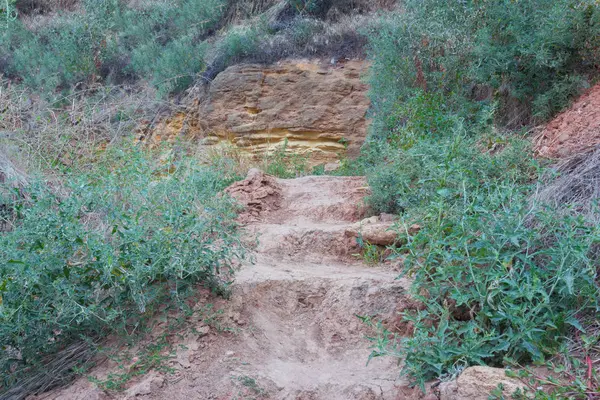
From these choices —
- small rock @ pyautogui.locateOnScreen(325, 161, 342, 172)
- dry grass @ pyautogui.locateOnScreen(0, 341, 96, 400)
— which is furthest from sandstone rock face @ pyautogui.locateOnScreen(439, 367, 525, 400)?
small rock @ pyautogui.locateOnScreen(325, 161, 342, 172)

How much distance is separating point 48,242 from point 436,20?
462 centimetres

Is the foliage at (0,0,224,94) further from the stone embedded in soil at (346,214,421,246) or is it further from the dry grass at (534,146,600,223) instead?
the dry grass at (534,146,600,223)

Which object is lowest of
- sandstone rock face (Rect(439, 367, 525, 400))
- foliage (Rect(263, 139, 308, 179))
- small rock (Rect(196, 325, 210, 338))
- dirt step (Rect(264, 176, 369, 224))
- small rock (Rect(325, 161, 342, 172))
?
small rock (Rect(325, 161, 342, 172))

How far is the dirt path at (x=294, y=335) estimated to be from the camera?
306cm

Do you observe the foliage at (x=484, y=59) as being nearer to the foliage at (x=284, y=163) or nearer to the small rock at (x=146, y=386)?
the foliage at (x=284, y=163)

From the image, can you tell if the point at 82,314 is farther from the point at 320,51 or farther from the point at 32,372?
the point at 320,51

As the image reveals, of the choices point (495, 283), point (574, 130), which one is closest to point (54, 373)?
point (495, 283)

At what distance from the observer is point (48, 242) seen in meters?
3.14

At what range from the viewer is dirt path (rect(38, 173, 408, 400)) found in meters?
A: 3.06

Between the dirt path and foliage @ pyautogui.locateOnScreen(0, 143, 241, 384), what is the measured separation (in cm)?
33

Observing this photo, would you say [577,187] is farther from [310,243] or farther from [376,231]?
[310,243]

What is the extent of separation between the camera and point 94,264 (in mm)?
3164

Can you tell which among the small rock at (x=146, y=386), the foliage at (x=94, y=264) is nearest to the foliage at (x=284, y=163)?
the foliage at (x=94, y=264)

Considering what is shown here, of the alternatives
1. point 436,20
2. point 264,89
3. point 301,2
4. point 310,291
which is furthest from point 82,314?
point 301,2
